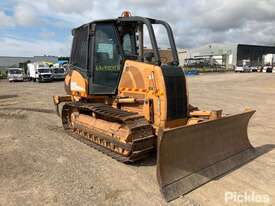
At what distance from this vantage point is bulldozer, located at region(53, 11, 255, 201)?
4.96 m

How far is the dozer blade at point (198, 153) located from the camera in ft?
15.3

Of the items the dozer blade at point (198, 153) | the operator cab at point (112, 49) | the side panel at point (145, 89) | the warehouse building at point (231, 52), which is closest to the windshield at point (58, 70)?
the operator cab at point (112, 49)

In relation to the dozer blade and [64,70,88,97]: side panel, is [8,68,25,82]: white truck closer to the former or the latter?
[64,70,88,97]: side panel

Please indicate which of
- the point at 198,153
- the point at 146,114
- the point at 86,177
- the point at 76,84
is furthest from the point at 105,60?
the point at 198,153

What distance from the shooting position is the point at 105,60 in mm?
6898

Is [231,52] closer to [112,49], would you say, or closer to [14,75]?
[14,75]

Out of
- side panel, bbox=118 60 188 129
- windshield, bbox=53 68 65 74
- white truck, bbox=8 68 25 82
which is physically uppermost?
side panel, bbox=118 60 188 129

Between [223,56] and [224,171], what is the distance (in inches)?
3178

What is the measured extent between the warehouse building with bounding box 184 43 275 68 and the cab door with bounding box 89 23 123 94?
73.8 m

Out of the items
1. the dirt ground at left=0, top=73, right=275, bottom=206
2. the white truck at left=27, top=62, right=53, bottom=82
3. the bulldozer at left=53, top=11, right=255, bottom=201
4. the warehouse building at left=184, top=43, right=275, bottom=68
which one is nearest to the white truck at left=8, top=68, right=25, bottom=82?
the white truck at left=27, top=62, right=53, bottom=82

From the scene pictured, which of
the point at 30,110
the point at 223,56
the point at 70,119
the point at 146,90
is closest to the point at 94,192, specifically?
the point at 146,90

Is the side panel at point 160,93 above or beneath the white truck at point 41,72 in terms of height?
above

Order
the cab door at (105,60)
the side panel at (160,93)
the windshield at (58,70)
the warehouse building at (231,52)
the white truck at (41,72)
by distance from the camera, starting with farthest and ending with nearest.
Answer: the warehouse building at (231,52), the windshield at (58,70), the white truck at (41,72), the cab door at (105,60), the side panel at (160,93)

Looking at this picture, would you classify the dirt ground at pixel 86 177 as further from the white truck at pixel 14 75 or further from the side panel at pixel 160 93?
the white truck at pixel 14 75
